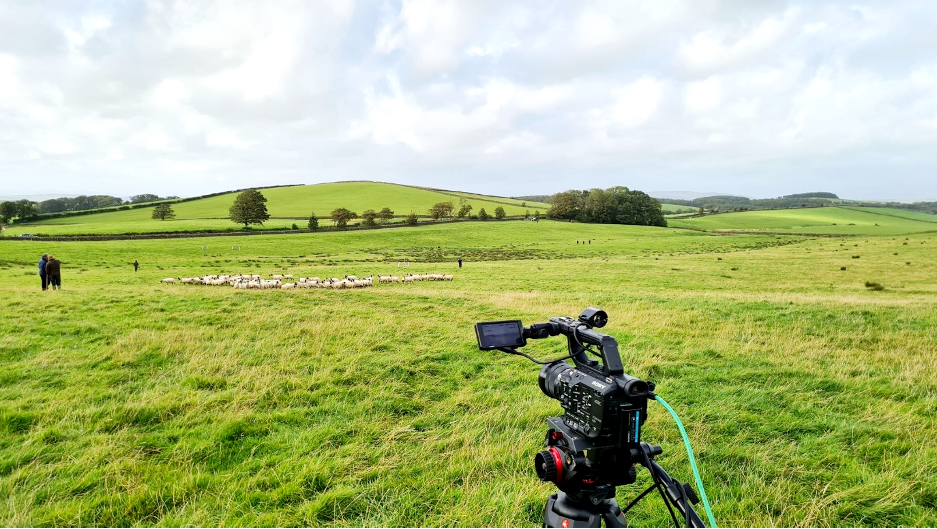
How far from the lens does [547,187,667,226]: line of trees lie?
112 m

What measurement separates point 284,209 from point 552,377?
12605 centimetres

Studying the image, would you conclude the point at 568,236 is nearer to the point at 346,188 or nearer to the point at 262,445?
the point at 262,445

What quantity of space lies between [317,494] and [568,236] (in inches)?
3154

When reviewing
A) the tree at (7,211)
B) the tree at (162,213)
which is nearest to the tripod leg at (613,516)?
the tree at (162,213)

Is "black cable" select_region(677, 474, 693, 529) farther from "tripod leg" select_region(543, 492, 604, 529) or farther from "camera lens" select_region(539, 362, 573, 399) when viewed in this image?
"camera lens" select_region(539, 362, 573, 399)

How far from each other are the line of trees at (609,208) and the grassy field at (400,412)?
100 meters

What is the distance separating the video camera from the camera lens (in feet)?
0.07

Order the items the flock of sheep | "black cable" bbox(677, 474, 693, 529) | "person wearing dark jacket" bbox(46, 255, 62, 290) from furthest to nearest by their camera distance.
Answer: the flock of sheep
"person wearing dark jacket" bbox(46, 255, 62, 290)
"black cable" bbox(677, 474, 693, 529)

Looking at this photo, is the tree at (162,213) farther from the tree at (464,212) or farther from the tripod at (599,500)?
the tripod at (599,500)

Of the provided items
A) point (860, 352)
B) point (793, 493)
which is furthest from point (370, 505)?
point (860, 352)

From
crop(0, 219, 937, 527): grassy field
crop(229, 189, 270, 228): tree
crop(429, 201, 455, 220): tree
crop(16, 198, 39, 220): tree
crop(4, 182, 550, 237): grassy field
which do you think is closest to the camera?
crop(0, 219, 937, 527): grassy field

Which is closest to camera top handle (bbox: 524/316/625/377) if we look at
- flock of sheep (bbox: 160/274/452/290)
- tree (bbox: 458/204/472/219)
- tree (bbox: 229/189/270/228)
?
flock of sheep (bbox: 160/274/452/290)

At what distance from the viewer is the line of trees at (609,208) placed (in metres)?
112

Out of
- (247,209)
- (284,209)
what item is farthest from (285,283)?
(284,209)
